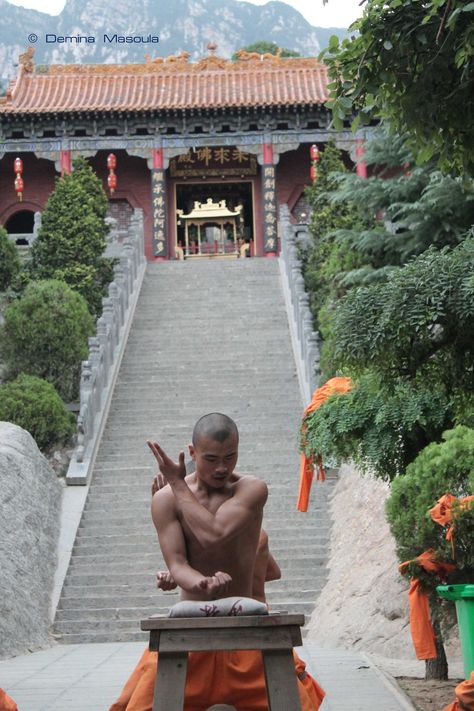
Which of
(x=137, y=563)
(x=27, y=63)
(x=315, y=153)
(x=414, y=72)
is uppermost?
(x=27, y=63)

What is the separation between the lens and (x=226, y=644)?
4.13m

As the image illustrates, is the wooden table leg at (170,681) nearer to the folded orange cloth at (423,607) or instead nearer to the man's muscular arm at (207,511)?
the man's muscular arm at (207,511)

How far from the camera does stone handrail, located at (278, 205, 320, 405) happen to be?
679 inches

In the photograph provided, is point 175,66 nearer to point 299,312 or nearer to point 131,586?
point 299,312

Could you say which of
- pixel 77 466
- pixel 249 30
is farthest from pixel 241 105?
pixel 249 30

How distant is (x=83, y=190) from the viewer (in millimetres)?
25312

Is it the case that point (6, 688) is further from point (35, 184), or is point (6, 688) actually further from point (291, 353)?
point (35, 184)

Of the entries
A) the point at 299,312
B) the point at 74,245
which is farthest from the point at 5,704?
the point at 74,245

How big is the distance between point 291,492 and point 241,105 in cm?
1698

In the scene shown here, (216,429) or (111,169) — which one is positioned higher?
(111,169)

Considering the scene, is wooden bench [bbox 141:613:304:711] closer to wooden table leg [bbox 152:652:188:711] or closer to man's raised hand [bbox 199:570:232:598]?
wooden table leg [bbox 152:652:188:711]

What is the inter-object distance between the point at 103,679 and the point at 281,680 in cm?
472

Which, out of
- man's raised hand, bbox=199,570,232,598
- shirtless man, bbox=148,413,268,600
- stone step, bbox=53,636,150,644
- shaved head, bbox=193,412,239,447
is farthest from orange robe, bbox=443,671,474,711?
stone step, bbox=53,636,150,644

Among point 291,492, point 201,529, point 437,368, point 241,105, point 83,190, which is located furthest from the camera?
point 241,105
